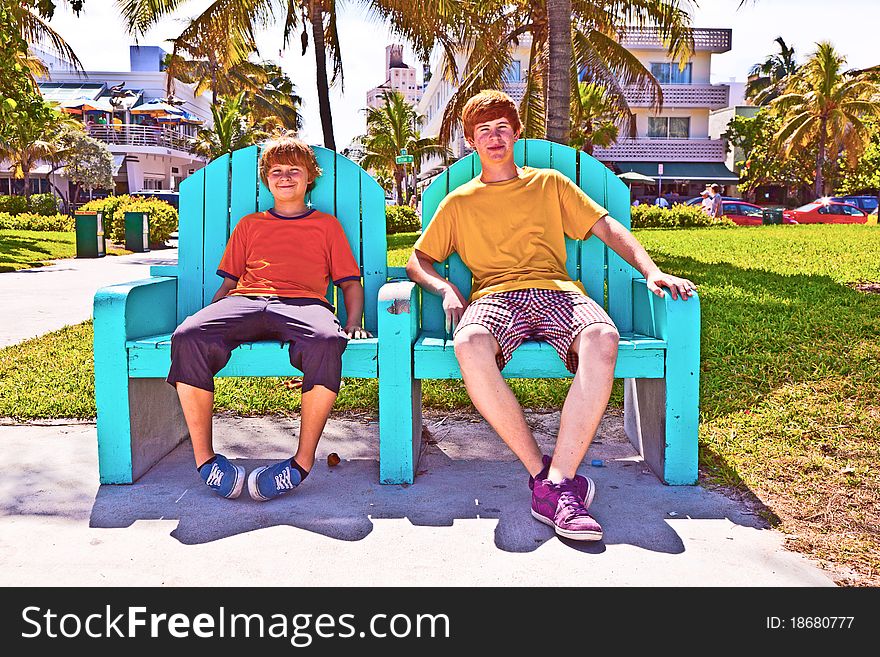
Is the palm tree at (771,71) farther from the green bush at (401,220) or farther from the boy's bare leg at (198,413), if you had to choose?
the boy's bare leg at (198,413)

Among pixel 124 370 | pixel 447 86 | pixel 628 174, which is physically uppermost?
pixel 447 86

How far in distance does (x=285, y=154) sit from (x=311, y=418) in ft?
4.04

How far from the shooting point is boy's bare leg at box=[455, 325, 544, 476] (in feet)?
11.3

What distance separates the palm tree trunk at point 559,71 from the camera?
11547mm

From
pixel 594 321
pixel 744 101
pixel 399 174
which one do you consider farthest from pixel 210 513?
pixel 744 101

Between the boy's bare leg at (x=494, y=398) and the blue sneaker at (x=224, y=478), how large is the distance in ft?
3.13

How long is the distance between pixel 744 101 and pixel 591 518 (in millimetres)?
64734

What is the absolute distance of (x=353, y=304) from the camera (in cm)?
402

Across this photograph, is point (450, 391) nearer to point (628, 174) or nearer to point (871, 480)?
point (871, 480)

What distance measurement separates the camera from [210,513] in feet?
11.1

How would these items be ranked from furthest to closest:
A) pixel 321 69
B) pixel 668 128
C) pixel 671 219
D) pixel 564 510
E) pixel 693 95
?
pixel 668 128
pixel 693 95
pixel 671 219
pixel 321 69
pixel 564 510

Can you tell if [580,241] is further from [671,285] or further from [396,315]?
[396,315]

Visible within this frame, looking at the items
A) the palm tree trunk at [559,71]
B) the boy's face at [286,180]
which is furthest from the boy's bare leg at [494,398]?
the palm tree trunk at [559,71]

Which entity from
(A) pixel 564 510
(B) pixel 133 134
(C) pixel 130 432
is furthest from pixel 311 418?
(B) pixel 133 134
